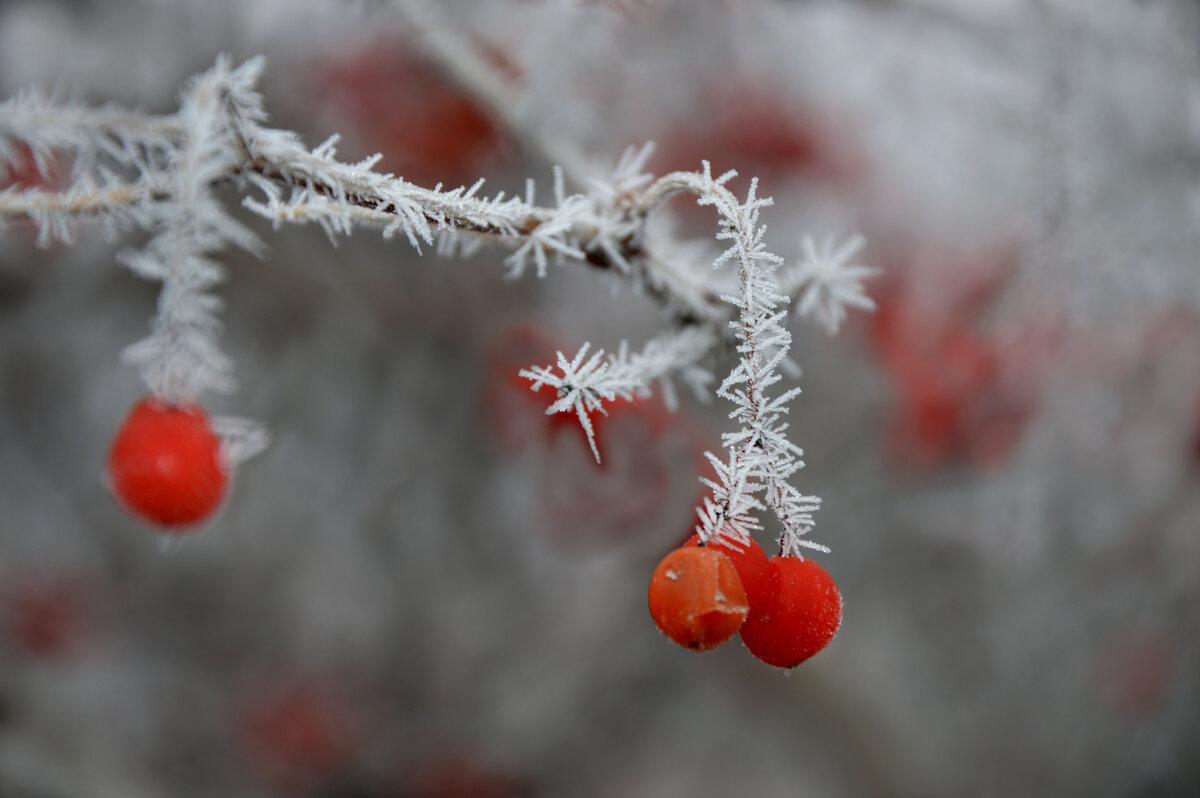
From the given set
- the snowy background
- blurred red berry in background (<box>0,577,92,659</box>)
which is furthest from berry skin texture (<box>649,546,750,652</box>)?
blurred red berry in background (<box>0,577,92,659</box>)

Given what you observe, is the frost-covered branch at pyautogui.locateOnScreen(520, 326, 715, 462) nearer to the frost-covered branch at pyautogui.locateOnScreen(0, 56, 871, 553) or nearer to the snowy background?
the frost-covered branch at pyautogui.locateOnScreen(0, 56, 871, 553)

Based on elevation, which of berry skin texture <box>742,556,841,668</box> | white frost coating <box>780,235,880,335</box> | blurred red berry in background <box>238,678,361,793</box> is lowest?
berry skin texture <box>742,556,841,668</box>

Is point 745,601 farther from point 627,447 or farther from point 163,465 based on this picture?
point 627,447

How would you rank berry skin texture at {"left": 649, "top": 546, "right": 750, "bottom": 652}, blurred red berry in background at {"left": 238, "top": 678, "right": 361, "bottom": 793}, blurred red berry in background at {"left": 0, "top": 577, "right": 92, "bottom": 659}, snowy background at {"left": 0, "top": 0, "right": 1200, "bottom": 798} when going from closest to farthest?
berry skin texture at {"left": 649, "top": 546, "right": 750, "bottom": 652} → snowy background at {"left": 0, "top": 0, "right": 1200, "bottom": 798} → blurred red berry in background at {"left": 0, "top": 577, "right": 92, "bottom": 659} → blurred red berry in background at {"left": 238, "top": 678, "right": 361, "bottom": 793}

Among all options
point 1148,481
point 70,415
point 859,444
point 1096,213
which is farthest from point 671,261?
point 1148,481

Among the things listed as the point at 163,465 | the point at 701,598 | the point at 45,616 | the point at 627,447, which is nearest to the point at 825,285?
the point at 701,598

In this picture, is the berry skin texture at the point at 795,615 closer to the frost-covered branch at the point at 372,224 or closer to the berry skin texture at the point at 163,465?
the frost-covered branch at the point at 372,224
